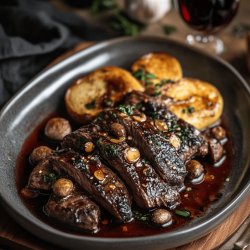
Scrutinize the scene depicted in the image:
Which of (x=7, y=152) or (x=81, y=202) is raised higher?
(x=81, y=202)

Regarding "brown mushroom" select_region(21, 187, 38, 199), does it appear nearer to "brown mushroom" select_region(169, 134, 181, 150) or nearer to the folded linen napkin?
"brown mushroom" select_region(169, 134, 181, 150)

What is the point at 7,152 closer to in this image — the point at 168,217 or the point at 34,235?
the point at 34,235

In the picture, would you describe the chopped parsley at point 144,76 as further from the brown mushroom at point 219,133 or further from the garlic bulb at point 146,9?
the garlic bulb at point 146,9

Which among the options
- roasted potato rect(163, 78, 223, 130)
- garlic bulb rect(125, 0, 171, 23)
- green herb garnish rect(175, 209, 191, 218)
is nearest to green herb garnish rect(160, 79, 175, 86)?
roasted potato rect(163, 78, 223, 130)

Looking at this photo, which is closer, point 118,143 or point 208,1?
point 118,143

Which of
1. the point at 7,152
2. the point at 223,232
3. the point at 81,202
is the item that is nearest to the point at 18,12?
the point at 7,152

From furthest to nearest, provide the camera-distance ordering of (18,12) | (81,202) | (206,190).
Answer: (18,12)
(206,190)
(81,202)

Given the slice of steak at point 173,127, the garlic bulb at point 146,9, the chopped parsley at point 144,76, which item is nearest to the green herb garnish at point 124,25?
the garlic bulb at point 146,9
